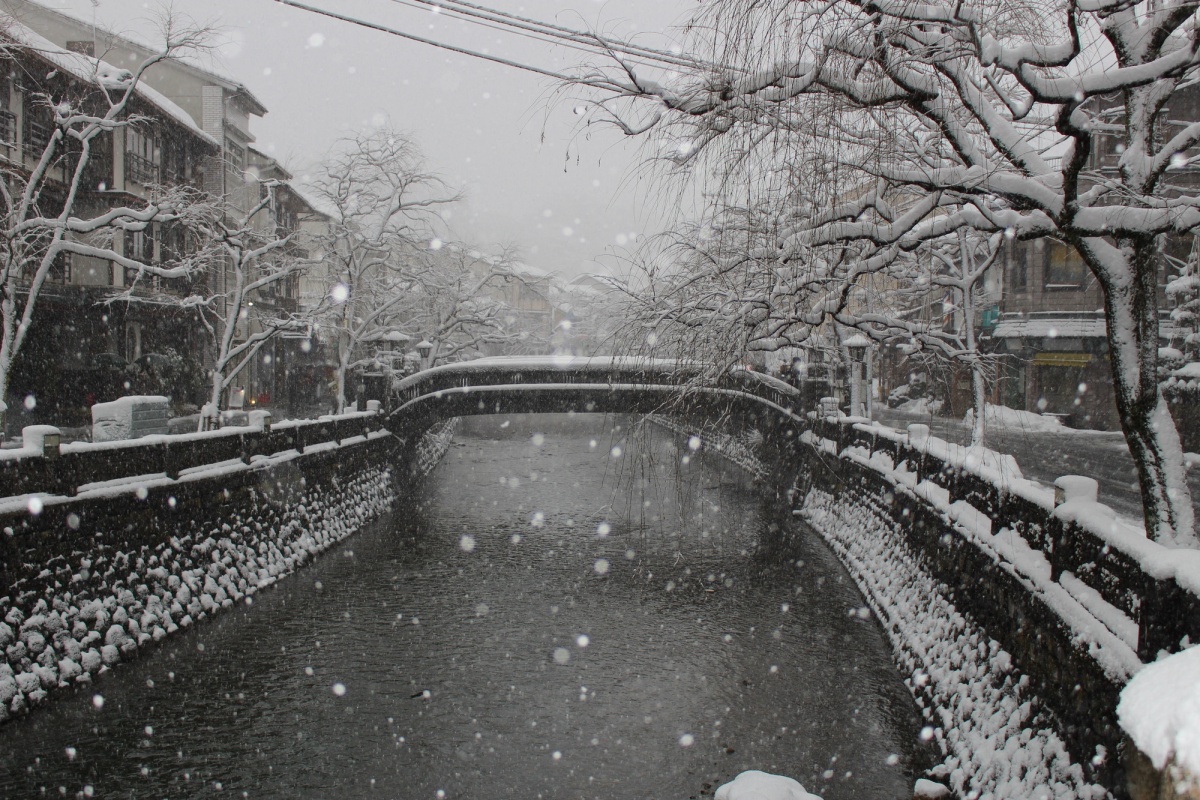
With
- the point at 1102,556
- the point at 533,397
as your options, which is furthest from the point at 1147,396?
the point at 533,397

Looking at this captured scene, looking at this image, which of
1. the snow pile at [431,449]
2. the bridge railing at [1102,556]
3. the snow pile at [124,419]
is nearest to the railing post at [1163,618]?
the bridge railing at [1102,556]

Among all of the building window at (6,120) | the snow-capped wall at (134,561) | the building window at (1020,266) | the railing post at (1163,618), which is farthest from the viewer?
the building window at (1020,266)

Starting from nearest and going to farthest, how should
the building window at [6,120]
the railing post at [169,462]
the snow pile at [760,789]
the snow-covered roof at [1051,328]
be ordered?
1. the snow pile at [760,789]
2. the railing post at [169,462]
3. the building window at [6,120]
4. the snow-covered roof at [1051,328]

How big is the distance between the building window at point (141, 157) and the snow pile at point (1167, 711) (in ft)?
97.8

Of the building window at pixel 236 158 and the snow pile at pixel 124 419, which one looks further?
the building window at pixel 236 158

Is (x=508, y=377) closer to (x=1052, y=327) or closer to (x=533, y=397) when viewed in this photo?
(x=533, y=397)

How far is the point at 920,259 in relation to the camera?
1714cm

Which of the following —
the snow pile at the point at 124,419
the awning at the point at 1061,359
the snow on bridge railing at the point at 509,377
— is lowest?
the snow pile at the point at 124,419

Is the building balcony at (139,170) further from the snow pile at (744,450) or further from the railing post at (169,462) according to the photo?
the snow pile at (744,450)

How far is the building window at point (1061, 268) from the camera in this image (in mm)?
26812

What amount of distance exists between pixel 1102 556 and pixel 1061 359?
25.6 meters

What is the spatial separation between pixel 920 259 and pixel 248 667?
1535 cm

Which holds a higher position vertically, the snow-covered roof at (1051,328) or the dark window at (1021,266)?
the dark window at (1021,266)

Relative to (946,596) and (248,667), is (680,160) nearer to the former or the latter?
(946,596)
